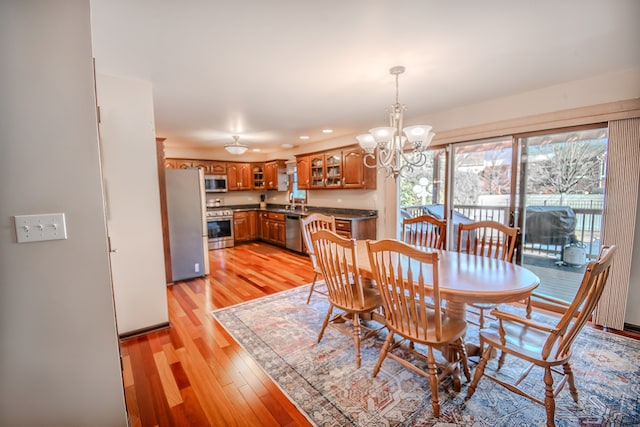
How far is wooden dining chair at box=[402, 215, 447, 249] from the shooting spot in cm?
300

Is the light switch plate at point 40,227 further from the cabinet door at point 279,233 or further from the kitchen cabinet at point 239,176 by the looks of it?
the kitchen cabinet at point 239,176

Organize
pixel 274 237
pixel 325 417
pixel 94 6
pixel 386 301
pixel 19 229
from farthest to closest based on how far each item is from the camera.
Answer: pixel 274 237 → pixel 386 301 → pixel 325 417 → pixel 94 6 → pixel 19 229

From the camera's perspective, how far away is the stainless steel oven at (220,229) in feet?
21.3

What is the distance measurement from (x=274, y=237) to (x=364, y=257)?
450cm

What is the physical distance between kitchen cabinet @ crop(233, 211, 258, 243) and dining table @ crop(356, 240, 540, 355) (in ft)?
17.1

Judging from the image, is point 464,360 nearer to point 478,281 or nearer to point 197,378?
point 478,281

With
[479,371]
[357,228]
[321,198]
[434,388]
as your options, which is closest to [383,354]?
[434,388]

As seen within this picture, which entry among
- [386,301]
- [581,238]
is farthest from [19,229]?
[581,238]

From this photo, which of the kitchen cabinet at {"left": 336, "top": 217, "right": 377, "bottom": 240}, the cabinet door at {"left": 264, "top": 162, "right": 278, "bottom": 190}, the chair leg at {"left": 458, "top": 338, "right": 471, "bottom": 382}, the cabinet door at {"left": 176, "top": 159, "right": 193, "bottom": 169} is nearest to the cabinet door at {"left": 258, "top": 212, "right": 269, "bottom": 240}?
the cabinet door at {"left": 264, "top": 162, "right": 278, "bottom": 190}

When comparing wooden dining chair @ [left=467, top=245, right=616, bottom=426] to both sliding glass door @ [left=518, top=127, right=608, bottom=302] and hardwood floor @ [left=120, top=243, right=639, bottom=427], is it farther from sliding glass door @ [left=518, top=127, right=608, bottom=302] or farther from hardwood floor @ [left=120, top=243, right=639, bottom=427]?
sliding glass door @ [left=518, top=127, right=608, bottom=302]

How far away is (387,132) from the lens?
2.36 metres

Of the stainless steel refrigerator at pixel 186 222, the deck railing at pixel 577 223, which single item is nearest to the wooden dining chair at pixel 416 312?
the deck railing at pixel 577 223

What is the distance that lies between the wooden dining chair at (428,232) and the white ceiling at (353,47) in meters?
1.42

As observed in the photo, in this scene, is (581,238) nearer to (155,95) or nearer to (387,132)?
(387,132)
